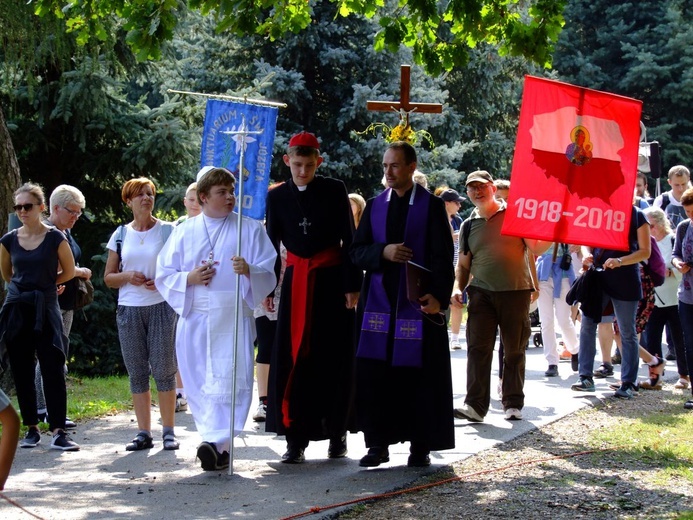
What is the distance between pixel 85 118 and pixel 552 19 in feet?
24.2

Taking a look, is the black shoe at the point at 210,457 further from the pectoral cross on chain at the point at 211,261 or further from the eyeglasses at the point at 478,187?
the eyeglasses at the point at 478,187

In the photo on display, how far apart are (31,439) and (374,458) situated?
2.81 meters

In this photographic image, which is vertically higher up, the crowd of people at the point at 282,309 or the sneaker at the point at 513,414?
the crowd of people at the point at 282,309

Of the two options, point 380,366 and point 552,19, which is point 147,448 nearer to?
point 380,366

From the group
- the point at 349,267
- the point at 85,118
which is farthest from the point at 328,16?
the point at 349,267

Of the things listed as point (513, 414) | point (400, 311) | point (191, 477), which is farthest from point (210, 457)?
point (513, 414)

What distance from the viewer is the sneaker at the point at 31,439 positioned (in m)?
8.79

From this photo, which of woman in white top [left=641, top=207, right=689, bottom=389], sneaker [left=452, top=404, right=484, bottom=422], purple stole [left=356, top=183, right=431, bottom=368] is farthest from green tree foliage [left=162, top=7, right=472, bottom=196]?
purple stole [left=356, top=183, right=431, bottom=368]

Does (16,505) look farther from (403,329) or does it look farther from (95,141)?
(95,141)

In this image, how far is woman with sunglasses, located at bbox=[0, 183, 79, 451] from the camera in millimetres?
8891

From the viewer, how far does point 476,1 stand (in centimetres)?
882

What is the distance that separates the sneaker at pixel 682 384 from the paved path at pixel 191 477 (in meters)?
2.37

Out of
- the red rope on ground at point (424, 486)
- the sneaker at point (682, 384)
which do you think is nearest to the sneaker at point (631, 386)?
the sneaker at point (682, 384)

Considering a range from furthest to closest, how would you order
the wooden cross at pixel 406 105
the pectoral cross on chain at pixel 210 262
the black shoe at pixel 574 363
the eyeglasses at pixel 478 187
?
the black shoe at pixel 574 363, the wooden cross at pixel 406 105, the eyeglasses at pixel 478 187, the pectoral cross on chain at pixel 210 262
